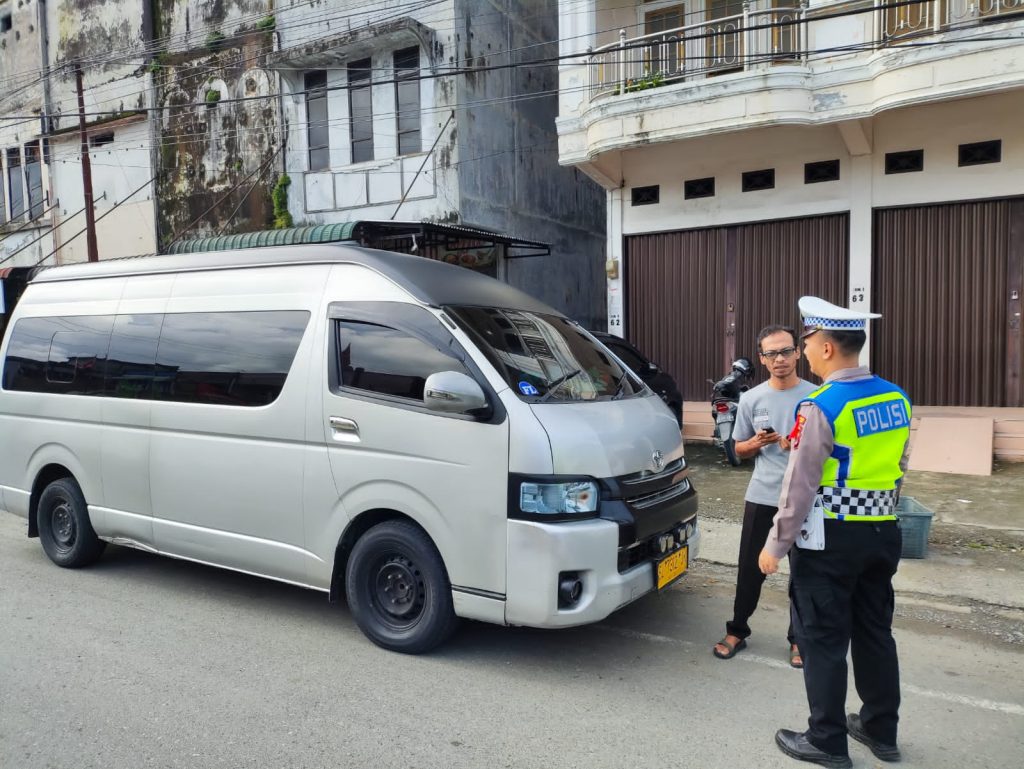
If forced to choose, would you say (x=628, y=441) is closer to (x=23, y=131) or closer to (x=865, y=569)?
(x=865, y=569)

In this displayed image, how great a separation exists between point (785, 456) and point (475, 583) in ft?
5.79

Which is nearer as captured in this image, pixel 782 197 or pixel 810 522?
pixel 810 522

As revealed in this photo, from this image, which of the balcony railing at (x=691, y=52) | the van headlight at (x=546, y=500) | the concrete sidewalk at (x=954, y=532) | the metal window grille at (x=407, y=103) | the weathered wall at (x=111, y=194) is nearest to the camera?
the van headlight at (x=546, y=500)

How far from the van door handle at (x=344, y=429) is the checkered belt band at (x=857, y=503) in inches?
96.5

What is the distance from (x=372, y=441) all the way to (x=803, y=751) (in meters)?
2.52

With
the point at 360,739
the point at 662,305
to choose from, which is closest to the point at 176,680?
the point at 360,739

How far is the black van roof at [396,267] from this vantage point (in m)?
4.35

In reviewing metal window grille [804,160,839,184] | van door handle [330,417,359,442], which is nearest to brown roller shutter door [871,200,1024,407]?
metal window grille [804,160,839,184]

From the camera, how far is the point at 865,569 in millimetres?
2984

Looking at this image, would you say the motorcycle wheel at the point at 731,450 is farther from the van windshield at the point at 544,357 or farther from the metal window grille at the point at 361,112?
the metal window grille at the point at 361,112

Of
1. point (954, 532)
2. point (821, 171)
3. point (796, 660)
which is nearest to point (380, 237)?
point (821, 171)

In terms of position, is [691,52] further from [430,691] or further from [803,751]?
[803,751]

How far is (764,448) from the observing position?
A: 4.09 meters

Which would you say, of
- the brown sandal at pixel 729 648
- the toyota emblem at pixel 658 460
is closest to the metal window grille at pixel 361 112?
the toyota emblem at pixel 658 460
